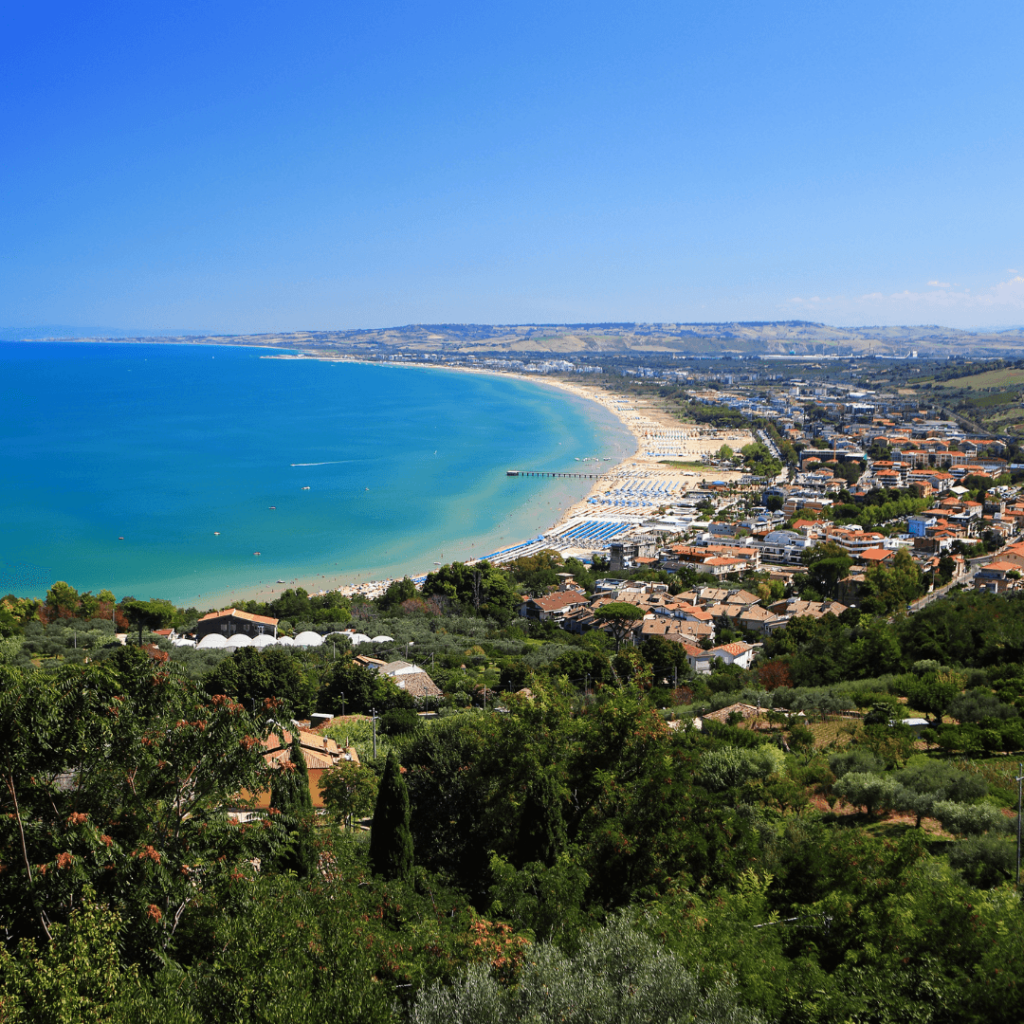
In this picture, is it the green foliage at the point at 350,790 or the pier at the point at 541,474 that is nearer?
the green foliage at the point at 350,790

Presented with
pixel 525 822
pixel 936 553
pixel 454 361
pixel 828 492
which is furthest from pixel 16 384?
pixel 525 822

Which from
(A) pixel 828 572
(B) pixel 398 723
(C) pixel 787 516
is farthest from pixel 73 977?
(C) pixel 787 516

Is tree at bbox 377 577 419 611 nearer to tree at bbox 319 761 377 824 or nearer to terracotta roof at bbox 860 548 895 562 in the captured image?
terracotta roof at bbox 860 548 895 562

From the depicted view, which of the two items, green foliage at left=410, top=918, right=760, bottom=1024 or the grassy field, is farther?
the grassy field

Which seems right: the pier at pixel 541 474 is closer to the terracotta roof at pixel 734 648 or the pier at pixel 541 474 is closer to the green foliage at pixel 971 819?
the terracotta roof at pixel 734 648

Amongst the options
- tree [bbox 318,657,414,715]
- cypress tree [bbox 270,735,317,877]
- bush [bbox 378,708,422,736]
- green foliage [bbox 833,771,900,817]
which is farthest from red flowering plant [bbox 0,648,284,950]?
tree [bbox 318,657,414,715]

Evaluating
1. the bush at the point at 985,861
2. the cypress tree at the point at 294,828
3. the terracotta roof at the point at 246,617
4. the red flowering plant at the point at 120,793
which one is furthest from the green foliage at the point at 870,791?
the terracotta roof at the point at 246,617
